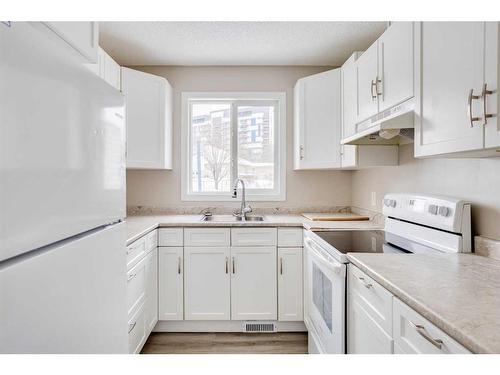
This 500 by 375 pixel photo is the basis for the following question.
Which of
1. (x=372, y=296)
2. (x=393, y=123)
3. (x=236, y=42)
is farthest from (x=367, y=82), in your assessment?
(x=372, y=296)

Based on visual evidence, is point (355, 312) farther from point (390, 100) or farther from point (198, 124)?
point (198, 124)

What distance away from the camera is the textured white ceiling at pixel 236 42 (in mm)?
2181

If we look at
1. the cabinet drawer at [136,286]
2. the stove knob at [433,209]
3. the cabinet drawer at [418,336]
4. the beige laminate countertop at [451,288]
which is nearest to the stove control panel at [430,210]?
the stove knob at [433,209]

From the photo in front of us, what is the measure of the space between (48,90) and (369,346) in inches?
53.4

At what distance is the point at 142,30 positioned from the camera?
2.23m

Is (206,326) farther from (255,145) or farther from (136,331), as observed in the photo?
(255,145)

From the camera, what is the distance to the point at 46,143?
23.8 inches

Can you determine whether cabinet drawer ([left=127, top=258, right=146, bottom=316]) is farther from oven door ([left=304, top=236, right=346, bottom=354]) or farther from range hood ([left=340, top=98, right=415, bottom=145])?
range hood ([left=340, top=98, right=415, bottom=145])

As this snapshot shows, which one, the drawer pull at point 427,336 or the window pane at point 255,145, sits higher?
the window pane at point 255,145

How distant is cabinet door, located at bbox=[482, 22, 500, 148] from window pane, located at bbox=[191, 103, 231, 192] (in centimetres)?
229

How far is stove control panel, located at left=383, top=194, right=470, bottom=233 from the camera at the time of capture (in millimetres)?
1314

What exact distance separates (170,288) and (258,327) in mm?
782

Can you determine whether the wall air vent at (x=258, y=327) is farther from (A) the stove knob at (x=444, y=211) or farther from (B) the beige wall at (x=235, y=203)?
(A) the stove knob at (x=444, y=211)

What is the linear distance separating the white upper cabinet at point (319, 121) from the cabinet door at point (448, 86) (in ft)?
3.78
